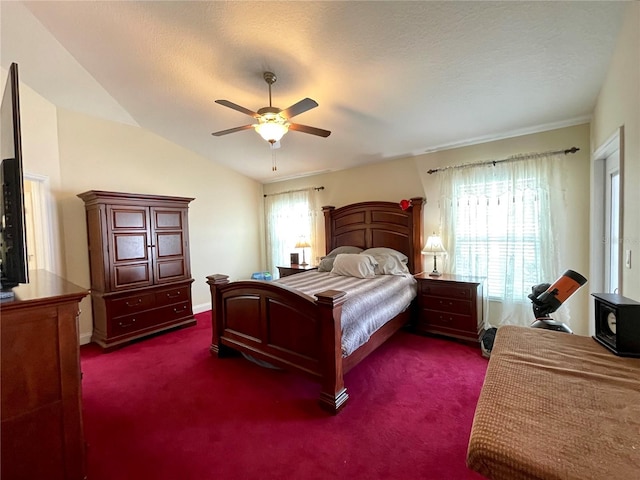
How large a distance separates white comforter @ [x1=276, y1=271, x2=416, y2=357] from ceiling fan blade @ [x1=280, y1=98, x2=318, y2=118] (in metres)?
1.55

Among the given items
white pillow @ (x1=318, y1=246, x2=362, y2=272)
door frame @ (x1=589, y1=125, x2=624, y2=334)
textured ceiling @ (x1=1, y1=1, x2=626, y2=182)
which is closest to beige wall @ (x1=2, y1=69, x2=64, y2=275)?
textured ceiling @ (x1=1, y1=1, x2=626, y2=182)

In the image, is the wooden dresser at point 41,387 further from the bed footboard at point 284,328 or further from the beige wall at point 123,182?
the beige wall at point 123,182

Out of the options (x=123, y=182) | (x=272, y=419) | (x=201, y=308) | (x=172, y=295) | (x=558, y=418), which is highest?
(x=123, y=182)

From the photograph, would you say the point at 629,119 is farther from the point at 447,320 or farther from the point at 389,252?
the point at 389,252

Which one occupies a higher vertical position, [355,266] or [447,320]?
[355,266]

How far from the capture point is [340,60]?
225 centimetres

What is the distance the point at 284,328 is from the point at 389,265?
1713mm

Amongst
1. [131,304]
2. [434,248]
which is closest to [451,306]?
[434,248]

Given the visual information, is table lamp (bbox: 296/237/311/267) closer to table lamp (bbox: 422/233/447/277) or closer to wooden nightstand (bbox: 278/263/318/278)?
wooden nightstand (bbox: 278/263/318/278)

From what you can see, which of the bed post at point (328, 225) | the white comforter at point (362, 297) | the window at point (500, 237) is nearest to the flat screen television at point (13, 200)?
the white comforter at point (362, 297)

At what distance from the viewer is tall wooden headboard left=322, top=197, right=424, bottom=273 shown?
3803mm

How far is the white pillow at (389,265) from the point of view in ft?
11.5

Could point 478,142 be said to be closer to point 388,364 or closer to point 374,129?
point 374,129

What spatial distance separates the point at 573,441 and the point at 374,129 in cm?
317
